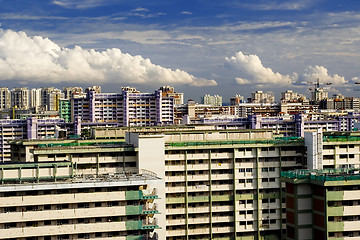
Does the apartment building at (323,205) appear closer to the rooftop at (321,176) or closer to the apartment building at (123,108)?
the rooftop at (321,176)

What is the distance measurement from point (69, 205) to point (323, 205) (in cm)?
2439

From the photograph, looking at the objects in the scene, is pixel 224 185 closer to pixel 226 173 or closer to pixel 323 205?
pixel 226 173

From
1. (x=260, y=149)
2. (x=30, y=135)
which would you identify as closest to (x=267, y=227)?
(x=260, y=149)

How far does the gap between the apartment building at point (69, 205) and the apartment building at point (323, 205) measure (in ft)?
46.5

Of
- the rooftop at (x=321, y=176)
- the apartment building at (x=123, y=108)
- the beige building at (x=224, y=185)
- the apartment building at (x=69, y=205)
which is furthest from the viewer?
the apartment building at (x=123, y=108)

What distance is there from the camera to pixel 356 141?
75875mm

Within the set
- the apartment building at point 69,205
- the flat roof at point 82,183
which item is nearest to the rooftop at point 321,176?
the apartment building at point 69,205

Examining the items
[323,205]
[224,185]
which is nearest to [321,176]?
[323,205]

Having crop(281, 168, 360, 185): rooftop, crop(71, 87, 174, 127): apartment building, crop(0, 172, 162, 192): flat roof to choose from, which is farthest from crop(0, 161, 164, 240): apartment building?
crop(71, 87, 174, 127): apartment building

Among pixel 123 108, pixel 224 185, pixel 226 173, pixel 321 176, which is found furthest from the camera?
pixel 123 108

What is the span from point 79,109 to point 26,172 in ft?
461

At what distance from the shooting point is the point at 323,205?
55438 millimetres

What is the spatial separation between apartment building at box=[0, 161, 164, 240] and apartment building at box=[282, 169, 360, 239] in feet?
46.5

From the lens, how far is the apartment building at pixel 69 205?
50938 mm
